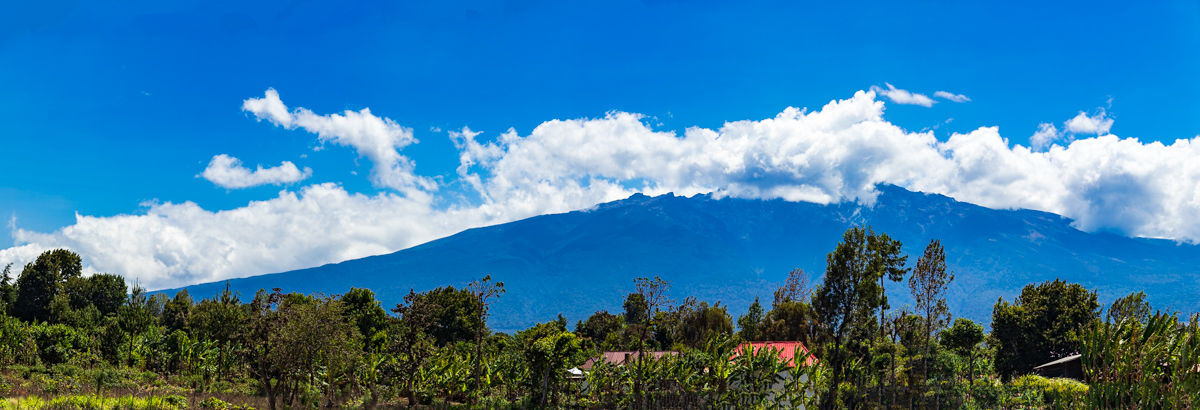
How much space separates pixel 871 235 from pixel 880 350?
5.24 metres

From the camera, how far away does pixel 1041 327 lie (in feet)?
170

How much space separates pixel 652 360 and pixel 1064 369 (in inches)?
1348

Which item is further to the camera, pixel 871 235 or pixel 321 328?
pixel 871 235

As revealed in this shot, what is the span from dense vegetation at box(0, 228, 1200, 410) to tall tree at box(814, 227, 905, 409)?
0.07 m

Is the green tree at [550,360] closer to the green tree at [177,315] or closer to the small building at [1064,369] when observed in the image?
the small building at [1064,369]

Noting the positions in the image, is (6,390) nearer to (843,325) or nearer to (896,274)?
(843,325)

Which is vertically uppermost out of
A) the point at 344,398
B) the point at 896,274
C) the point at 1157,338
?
the point at 896,274

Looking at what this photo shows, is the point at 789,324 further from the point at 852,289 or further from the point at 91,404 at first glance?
the point at 91,404

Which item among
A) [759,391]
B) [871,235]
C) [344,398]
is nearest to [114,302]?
[344,398]

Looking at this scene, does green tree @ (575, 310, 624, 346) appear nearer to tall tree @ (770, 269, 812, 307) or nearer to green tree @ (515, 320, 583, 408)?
tall tree @ (770, 269, 812, 307)

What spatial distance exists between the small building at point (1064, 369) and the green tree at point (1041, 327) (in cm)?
65

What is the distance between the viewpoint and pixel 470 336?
72.5 m

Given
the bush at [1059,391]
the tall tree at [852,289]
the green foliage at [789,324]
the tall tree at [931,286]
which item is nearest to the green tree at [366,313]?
the green foliage at [789,324]

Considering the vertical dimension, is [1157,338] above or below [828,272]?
below
